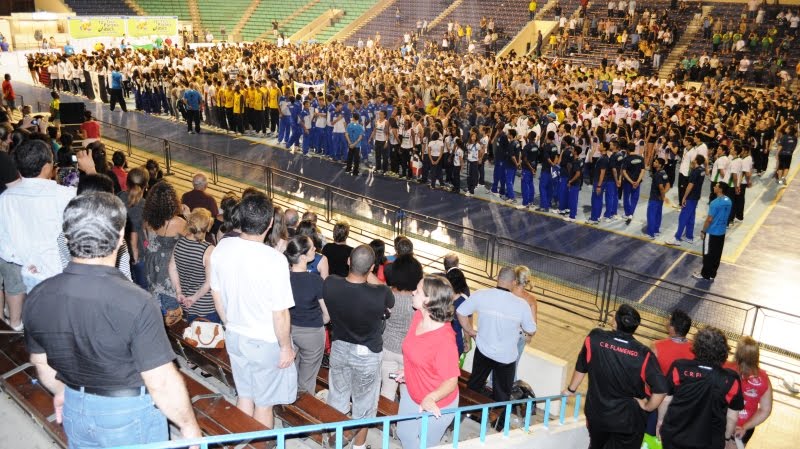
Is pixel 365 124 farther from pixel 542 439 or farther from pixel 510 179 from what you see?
pixel 542 439

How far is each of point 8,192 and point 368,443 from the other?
367 cm

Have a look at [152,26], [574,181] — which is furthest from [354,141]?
[152,26]

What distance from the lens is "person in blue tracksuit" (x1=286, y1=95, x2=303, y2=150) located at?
757 inches

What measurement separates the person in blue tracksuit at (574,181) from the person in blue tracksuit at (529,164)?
2.76 ft

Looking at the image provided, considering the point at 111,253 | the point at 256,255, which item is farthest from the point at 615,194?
the point at 111,253

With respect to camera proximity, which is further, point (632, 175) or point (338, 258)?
point (632, 175)

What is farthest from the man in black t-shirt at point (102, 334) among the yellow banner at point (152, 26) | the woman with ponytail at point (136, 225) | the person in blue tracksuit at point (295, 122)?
the yellow banner at point (152, 26)

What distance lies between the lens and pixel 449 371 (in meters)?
4.35

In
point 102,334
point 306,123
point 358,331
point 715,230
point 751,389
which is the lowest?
point 715,230

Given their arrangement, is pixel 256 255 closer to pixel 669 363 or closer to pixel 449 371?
pixel 449 371

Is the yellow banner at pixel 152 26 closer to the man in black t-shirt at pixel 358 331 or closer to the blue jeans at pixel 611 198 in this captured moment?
the blue jeans at pixel 611 198

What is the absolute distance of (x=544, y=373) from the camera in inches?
279

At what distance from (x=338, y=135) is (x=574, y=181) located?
7.33 metres

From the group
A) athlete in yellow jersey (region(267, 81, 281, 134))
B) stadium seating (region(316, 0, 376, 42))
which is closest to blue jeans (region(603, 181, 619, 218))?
athlete in yellow jersey (region(267, 81, 281, 134))
